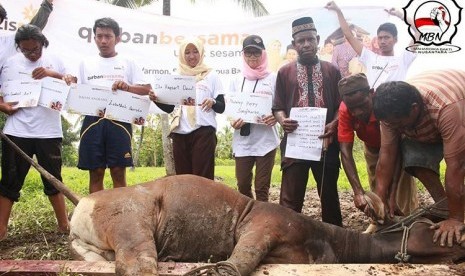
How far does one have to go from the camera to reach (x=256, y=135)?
5.82 metres

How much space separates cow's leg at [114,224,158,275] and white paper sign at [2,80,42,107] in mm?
2481

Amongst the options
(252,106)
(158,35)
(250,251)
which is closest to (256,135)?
(252,106)

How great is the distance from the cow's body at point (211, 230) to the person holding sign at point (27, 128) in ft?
5.53

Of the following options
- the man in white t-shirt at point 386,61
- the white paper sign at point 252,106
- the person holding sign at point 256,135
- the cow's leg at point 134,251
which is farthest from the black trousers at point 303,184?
the cow's leg at point 134,251

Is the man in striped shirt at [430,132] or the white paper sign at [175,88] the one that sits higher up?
the white paper sign at [175,88]

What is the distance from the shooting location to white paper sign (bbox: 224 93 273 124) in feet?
18.6

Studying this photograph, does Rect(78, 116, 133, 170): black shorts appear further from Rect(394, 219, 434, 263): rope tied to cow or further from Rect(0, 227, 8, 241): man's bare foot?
Rect(394, 219, 434, 263): rope tied to cow

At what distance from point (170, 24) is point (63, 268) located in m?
5.87

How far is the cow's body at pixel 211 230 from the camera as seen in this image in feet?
12.4

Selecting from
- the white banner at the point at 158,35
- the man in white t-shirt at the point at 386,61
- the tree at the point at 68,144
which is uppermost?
the white banner at the point at 158,35

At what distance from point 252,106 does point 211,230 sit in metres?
2.11

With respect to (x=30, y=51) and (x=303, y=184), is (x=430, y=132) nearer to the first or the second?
(x=303, y=184)

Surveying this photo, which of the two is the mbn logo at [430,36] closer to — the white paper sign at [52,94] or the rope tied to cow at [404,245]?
the rope tied to cow at [404,245]

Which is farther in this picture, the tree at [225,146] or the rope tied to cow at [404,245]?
the tree at [225,146]
